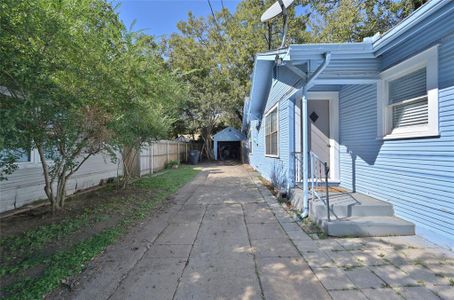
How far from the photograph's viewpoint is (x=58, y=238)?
3.92m

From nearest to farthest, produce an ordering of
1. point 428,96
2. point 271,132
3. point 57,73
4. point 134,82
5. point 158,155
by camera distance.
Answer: point 57,73, point 428,96, point 134,82, point 271,132, point 158,155

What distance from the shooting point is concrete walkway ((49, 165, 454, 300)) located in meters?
2.53

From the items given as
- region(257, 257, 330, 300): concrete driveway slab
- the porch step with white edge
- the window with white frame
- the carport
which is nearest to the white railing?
the porch step with white edge

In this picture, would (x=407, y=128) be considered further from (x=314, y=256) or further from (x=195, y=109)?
(x=195, y=109)

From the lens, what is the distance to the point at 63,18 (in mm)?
3279

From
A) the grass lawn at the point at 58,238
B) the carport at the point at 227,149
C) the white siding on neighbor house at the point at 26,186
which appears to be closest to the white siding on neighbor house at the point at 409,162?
the grass lawn at the point at 58,238

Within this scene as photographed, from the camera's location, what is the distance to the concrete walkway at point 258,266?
2.53 metres

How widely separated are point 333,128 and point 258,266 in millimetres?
4324

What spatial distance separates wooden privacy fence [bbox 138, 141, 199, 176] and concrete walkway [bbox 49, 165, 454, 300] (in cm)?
557

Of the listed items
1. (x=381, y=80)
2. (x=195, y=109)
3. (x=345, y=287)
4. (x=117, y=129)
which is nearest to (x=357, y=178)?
(x=381, y=80)

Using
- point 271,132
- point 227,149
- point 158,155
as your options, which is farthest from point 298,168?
point 227,149

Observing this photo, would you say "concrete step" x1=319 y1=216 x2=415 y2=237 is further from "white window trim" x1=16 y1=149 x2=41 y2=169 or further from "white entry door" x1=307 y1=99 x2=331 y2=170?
"white window trim" x1=16 y1=149 x2=41 y2=169

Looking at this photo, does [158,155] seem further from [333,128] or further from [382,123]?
[382,123]

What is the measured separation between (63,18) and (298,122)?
4.91m
